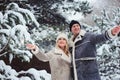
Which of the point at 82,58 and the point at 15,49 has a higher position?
the point at 15,49

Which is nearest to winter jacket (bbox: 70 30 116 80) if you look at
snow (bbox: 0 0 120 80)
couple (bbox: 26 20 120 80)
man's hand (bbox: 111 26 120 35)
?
couple (bbox: 26 20 120 80)

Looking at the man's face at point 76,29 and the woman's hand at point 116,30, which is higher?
the man's face at point 76,29

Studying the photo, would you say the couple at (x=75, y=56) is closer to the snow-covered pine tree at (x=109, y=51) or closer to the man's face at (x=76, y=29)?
the man's face at (x=76, y=29)

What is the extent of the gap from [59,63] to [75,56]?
0.16 m

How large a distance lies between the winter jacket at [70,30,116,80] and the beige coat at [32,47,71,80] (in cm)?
8

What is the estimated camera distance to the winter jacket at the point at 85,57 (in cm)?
218

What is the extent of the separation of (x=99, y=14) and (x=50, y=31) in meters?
0.56

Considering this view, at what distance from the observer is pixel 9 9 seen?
3076 millimetres

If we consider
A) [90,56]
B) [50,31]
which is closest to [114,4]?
[50,31]

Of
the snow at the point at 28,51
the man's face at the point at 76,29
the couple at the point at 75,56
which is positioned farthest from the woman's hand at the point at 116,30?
the snow at the point at 28,51

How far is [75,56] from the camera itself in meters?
2.26

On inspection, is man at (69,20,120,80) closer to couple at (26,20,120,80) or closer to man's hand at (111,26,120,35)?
couple at (26,20,120,80)

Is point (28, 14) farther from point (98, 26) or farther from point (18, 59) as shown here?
point (98, 26)

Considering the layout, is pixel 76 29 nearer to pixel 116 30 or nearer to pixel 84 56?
pixel 84 56
